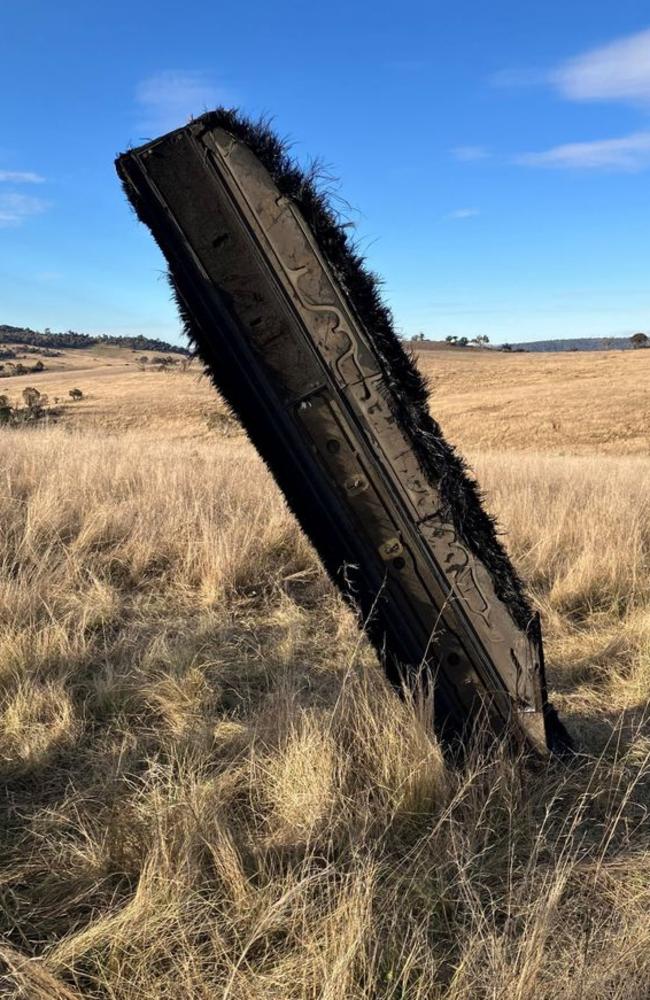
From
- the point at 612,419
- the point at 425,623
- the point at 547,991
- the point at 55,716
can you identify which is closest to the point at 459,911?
the point at 547,991

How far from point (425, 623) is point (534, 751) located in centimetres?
55

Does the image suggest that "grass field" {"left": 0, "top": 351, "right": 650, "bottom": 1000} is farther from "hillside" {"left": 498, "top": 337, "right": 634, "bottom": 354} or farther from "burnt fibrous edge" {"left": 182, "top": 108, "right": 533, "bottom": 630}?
"hillside" {"left": 498, "top": 337, "right": 634, "bottom": 354}

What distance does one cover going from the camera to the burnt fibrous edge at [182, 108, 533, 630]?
2.20 m

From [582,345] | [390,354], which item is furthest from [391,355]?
[582,345]

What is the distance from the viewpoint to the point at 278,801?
2135 millimetres

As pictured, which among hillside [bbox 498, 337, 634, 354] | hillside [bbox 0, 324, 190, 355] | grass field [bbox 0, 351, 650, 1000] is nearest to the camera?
grass field [bbox 0, 351, 650, 1000]

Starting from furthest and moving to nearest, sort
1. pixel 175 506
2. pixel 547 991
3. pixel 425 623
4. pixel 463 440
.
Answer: pixel 463 440, pixel 175 506, pixel 425 623, pixel 547 991

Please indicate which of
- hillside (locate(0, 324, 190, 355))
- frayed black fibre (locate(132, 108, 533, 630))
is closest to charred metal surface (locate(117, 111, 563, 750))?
frayed black fibre (locate(132, 108, 533, 630))

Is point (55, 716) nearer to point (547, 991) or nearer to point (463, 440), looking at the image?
point (547, 991)

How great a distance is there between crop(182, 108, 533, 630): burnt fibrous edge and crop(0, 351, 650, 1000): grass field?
1.96ft

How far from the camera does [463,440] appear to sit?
27453 millimetres

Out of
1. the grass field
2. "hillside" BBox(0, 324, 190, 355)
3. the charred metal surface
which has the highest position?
"hillside" BBox(0, 324, 190, 355)

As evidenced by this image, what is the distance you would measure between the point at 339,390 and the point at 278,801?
1.30 meters

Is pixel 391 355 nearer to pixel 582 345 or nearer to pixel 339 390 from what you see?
pixel 339 390
